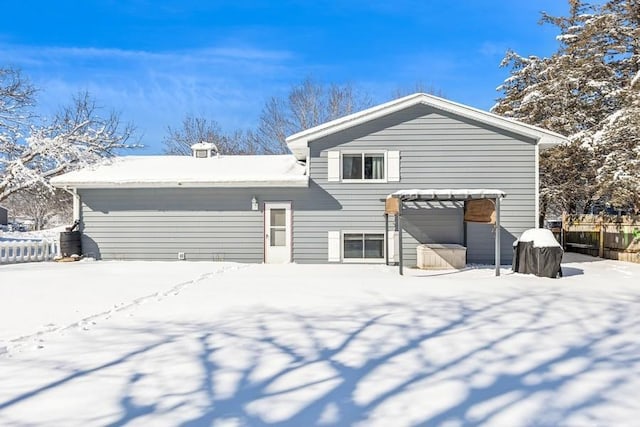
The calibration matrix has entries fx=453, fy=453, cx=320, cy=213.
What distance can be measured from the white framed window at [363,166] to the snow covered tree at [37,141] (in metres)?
11.0

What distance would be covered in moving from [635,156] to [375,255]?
8.38m

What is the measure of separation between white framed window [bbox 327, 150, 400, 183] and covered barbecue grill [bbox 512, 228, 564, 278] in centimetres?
363

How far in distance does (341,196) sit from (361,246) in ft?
4.79

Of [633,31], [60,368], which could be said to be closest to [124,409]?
[60,368]

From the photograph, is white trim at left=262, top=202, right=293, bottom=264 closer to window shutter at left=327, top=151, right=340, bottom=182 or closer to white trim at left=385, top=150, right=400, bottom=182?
window shutter at left=327, top=151, right=340, bottom=182

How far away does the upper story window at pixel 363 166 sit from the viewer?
12.2 metres

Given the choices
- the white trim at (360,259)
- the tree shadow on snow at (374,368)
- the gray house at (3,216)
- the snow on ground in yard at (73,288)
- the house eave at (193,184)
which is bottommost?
the tree shadow on snow at (374,368)

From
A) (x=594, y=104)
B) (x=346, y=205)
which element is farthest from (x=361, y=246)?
(x=594, y=104)

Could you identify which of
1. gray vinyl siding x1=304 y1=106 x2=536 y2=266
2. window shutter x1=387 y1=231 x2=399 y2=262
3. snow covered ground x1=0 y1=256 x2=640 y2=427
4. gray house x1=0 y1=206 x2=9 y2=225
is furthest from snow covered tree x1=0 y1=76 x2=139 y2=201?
gray house x1=0 y1=206 x2=9 y2=225

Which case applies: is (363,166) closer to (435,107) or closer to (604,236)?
(435,107)

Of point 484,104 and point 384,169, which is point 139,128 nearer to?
point 384,169

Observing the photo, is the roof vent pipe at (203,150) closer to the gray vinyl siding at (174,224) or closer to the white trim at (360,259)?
the gray vinyl siding at (174,224)

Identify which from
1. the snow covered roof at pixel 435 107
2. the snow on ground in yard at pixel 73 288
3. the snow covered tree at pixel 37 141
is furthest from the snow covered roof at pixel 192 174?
the snow covered tree at pixel 37 141

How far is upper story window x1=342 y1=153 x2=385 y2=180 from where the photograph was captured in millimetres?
12188
